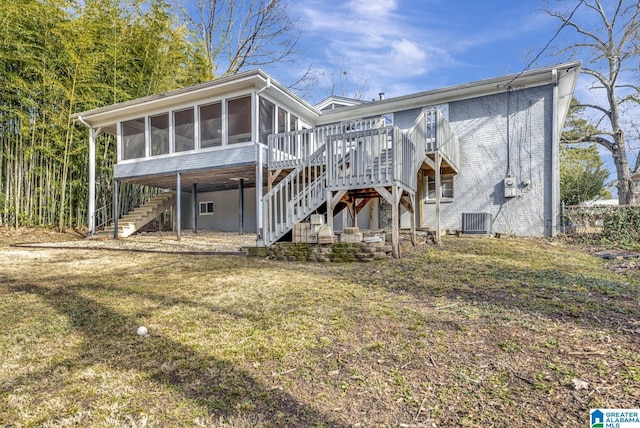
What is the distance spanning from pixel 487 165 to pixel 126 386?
10.6m

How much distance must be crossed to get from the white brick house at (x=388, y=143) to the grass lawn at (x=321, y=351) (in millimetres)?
3623

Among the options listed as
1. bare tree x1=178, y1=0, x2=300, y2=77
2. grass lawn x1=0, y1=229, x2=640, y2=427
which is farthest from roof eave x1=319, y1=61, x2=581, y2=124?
bare tree x1=178, y1=0, x2=300, y2=77

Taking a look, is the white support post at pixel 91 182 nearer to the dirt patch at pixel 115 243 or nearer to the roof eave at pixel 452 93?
the dirt patch at pixel 115 243

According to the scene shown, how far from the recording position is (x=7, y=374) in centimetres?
203

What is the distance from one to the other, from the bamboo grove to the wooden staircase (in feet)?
5.42

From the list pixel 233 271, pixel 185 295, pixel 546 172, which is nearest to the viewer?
pixel 185 295

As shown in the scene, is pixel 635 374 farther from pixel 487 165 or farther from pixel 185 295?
pixel 487 165

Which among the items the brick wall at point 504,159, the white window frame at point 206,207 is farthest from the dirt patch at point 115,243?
the brick wall at point 504,159

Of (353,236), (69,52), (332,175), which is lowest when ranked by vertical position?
(353,236)

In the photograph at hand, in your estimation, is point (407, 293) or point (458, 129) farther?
point (458, 129)

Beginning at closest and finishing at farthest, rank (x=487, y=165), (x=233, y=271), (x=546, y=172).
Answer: (x=233, y=271), (x=546, y=172), (x=487, y=165)

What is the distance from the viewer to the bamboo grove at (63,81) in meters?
9.48

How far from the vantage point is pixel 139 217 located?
37.9 feet

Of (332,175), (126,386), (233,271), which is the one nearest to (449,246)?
(332,175)
